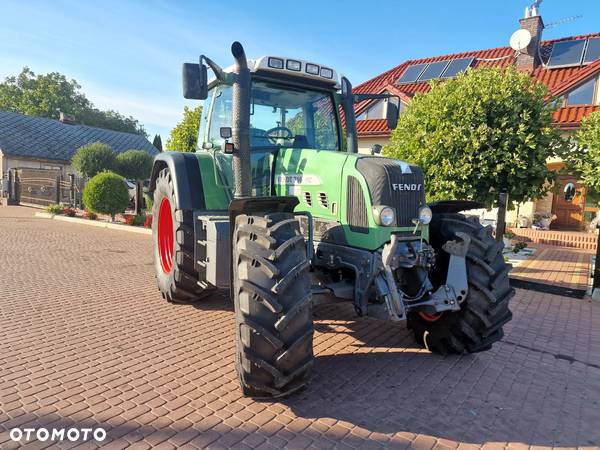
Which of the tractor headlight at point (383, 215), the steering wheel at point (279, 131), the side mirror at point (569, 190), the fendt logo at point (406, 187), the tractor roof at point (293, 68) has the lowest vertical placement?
the tractor headlight at point (383, 215)

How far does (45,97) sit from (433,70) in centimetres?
4710

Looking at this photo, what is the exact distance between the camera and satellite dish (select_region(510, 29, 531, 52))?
50.8 feet

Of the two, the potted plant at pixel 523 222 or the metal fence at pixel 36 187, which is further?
the metal fence at pixel 36 187

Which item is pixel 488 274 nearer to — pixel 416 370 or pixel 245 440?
pixel 416 370

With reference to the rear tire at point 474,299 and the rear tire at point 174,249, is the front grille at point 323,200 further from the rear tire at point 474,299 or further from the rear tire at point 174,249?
the rear tire at point 174,249

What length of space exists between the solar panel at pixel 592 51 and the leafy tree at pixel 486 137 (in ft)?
31.5

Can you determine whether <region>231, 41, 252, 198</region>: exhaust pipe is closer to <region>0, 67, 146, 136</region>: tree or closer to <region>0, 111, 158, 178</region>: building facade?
<region>0, 111, 158, 178</region>: building facade

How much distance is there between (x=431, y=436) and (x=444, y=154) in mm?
6699

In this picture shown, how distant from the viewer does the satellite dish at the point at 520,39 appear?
15.5m

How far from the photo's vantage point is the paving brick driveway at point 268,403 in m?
2.69

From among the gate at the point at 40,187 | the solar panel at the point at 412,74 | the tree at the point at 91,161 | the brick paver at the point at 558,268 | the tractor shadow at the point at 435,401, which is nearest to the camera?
the tractor shadow at the point at 435,401

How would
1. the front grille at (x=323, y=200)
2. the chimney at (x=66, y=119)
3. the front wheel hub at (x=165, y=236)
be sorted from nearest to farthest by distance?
the front grille at (x=323, y=200)
the front wheel hub at (x=165, y=236)
the chimney at (x=66, y=119)

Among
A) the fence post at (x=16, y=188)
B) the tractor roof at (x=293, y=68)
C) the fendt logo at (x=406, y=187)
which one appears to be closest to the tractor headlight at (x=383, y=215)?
the fendt logo at (x=406, y=187)

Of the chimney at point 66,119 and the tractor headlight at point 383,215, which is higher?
the chimney at point 66,119
